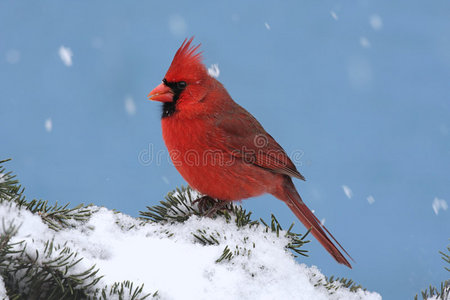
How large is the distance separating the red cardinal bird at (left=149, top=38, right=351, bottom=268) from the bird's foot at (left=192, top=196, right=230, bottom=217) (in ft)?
0.13

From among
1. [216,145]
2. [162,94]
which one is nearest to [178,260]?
[216,145]

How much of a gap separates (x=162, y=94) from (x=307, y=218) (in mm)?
986

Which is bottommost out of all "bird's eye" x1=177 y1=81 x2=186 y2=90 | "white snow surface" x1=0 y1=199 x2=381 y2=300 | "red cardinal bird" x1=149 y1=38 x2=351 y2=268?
"white snow surface" x1=0 y1=199 x2=381 y2=300

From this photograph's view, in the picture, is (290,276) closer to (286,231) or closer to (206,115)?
(286,231)

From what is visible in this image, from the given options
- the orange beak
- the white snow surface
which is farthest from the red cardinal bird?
the white snow surface

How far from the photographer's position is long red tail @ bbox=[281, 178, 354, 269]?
2.21 meters

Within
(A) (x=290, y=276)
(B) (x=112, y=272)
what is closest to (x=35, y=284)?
(B) (x=112, y=272)

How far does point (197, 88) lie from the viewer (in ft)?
7.63

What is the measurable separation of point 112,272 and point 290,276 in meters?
0.55

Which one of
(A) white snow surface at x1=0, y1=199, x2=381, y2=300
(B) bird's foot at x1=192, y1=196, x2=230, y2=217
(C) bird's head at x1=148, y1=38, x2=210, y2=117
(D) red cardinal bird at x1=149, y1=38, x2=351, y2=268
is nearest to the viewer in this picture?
(A) white snow surface at x1=0, y1=199, x2=381, y2=300

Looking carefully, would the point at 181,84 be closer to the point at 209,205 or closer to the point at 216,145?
the point at 216,145

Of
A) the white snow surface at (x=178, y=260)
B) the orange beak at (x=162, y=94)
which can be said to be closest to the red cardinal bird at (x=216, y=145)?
the orange beak at (x=162, y=94)

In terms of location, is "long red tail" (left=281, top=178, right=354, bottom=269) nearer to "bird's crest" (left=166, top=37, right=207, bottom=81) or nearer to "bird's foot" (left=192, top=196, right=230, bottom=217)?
"bird's foot" (left=192, top=196, right=230, bottom=217)

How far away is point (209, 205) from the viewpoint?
216cm
